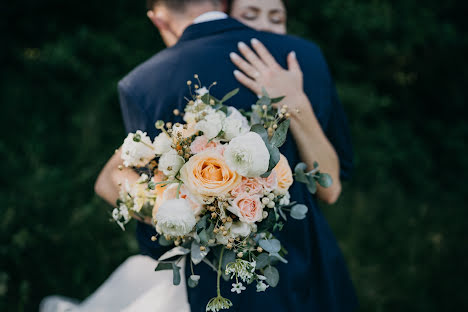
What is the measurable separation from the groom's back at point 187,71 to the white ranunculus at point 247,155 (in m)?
0.41

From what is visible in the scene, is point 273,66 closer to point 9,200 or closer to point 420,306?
point 9,200

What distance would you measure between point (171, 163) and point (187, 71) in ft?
1.46

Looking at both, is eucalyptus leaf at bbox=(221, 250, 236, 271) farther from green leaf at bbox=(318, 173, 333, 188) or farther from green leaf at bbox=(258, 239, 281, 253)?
green leaf at bbox=(318, 173, 333, 188)

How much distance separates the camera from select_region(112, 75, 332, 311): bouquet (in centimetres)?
110

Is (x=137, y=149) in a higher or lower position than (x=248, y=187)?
higher

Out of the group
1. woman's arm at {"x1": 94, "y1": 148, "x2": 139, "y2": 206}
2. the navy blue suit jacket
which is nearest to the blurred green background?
woman's arm at {"x1": 94, "y1": 148, "x2": 139, "y2": 206}

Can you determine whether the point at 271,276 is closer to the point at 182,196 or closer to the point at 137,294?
the point at 182,196

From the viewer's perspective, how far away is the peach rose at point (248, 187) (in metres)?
1.16

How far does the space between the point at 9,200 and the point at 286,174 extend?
265cm

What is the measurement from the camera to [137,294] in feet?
6.22

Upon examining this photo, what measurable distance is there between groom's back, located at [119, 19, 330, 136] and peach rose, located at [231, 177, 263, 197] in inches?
15.3

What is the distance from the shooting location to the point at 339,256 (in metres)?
1.86

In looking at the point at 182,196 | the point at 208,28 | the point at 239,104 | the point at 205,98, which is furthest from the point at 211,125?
the point at 208,28

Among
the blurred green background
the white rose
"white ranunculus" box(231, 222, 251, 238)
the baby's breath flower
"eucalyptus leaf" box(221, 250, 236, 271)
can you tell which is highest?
the white rose
